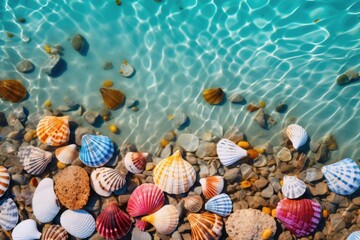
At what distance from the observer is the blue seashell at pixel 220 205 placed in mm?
4621

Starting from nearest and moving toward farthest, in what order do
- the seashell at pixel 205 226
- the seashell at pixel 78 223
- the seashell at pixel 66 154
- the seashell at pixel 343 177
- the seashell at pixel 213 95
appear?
the seashell at pixel 205 226 → the seashell at pixel 78 223 → the seashell at pixel 343 177 → the seashell at pixel 66 154 → the seashell at pixel 213 95

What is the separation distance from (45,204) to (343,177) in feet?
13.8

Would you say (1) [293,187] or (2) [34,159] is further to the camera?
(2) [34,159]

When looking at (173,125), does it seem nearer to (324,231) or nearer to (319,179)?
(319,179)

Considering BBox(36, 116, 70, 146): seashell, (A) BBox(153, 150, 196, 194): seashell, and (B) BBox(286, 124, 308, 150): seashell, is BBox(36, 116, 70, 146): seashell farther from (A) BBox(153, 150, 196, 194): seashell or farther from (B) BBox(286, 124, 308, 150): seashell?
(B) BBox(286, 124, 308, 150): seashell

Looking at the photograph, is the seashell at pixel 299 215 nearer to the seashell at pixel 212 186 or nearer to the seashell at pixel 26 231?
the seashell at pixel 212 186

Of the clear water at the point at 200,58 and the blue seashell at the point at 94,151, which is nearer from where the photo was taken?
the blue seashell at the point at 94,151

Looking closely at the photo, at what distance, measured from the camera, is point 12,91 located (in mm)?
5180

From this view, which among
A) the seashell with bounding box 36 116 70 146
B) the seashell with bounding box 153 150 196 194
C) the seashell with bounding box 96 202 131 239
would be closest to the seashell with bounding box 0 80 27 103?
the seashell with bounding box 36 116 70 146

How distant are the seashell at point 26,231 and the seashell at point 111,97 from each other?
6.57 feet

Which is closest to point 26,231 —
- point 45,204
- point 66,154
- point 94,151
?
point 45,204

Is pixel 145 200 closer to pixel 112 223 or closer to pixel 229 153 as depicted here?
pixel 112 223

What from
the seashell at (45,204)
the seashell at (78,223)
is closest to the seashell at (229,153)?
the seashell at (78,223)

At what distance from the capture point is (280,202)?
468 cm
